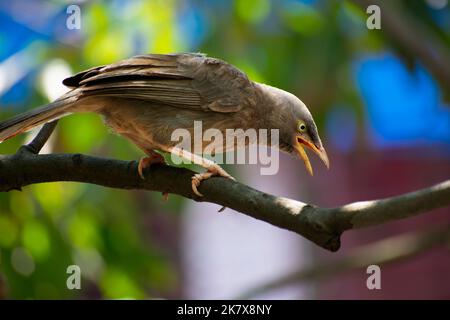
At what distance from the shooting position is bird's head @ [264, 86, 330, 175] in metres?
3.85

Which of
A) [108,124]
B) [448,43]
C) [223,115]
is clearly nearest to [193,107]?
[223,115]

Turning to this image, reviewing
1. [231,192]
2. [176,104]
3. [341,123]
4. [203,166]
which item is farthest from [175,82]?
[341,123]

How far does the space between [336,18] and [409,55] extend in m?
0.78

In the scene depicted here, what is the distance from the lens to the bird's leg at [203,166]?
3278 mm

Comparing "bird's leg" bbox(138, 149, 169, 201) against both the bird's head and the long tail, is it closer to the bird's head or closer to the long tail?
the long tail

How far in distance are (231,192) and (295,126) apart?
93cm

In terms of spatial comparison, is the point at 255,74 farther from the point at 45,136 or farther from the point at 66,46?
the point at 45,136

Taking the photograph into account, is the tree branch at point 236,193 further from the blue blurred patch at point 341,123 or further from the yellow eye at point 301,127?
the blue blurred patch at point 341,123

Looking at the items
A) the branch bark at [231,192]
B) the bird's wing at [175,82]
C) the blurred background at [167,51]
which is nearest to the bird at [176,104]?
the bird's wing at [175,82]

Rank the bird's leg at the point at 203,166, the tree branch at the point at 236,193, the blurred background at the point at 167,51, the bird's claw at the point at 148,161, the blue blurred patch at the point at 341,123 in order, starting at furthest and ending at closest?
the blue blurred patch at the point at 341,123 → the blurred background at the point at 167,51 → the bird's claw at the point at 148,161 → the bird's leg at the point at 203,166 → the tree branch at the point at 236,193

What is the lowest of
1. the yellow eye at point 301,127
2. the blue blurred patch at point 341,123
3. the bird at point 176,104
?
the yellow eye at point 301,127

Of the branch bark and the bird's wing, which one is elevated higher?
the bird's wing

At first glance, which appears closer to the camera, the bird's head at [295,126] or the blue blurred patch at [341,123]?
the bird's head at [295,126]

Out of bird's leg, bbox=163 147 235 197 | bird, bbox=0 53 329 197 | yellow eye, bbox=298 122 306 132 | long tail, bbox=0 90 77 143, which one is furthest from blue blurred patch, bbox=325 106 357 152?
long tail, bbox=0 90 77 143
